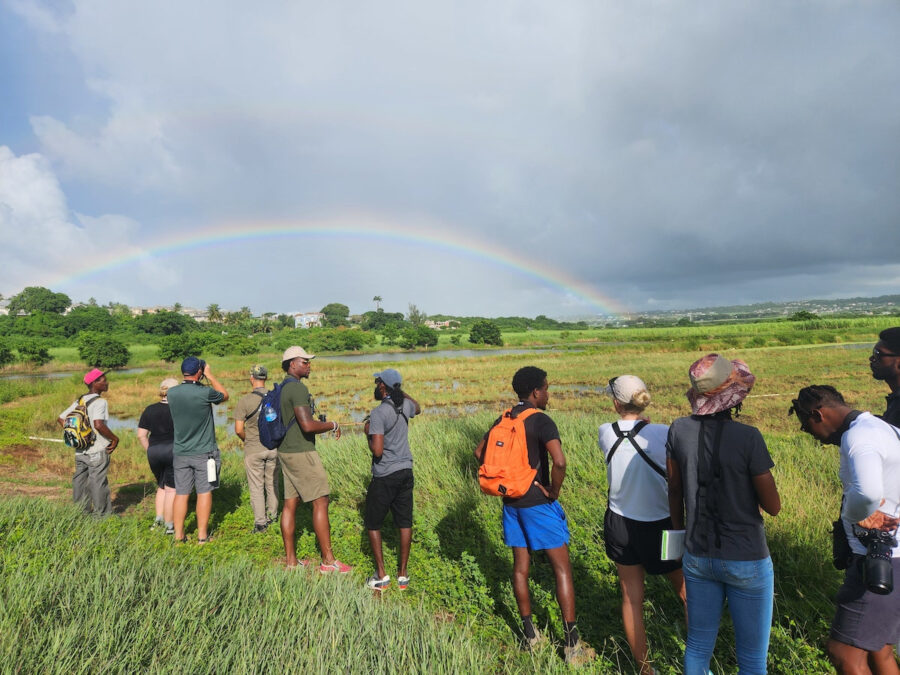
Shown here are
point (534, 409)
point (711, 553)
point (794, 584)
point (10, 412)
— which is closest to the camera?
point (711, 553)

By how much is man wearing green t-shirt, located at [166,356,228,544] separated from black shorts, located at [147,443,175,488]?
307mm

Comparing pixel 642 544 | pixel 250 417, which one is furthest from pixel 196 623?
pixel 250 417

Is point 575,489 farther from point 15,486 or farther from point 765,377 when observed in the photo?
point 765,377

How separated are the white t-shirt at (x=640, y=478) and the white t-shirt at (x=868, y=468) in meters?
0.80

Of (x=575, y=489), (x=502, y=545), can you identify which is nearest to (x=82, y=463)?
(x=502, y=545)

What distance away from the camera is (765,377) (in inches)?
897

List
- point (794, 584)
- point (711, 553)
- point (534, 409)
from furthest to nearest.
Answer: point (794, 584) < point (534, 409) < point (711, 553)

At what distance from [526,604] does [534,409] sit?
4.34 ft

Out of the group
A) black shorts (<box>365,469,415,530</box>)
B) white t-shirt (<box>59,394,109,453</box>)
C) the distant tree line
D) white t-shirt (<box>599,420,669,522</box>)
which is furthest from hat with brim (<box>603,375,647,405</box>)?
the distant tree line

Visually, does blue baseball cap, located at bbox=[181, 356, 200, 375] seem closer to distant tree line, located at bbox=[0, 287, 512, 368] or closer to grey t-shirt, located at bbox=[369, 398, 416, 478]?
grey t-shirt, located at bbox=[369, 398, 416, 478]

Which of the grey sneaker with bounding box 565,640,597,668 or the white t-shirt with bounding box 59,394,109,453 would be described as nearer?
the grey sneaker with bounding box 565,640,597,668

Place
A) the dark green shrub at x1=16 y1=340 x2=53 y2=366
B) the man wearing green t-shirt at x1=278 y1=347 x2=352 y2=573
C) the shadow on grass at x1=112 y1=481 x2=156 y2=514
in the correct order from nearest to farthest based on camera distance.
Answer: the man wearing green t-shirt at x1=278 y1=347 x2=352 y2=573 < the shadow on grass at x1=112 y1=481 x2=156 y2=514 < the dark green shrub at x1=16 y1=340 x2=53 y2=366

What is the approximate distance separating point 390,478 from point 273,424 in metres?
1.25

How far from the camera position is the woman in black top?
17.3ft
